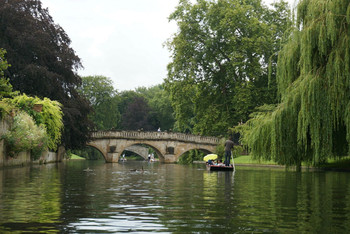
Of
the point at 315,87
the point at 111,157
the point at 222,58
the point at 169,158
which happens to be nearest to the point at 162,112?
the point at 169,158

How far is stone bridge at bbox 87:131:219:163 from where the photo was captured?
50263mm

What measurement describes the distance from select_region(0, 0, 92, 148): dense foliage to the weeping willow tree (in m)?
17.7

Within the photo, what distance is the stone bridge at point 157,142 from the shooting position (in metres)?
50.3

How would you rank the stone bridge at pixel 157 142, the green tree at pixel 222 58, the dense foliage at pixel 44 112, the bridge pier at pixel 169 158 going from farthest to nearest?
1. the bridge pier at pixel 169 158
2. the stone bridge at pixel 157 142
3. the green tree at pixel 222 58
4. the dense foliage at pixel 44 112

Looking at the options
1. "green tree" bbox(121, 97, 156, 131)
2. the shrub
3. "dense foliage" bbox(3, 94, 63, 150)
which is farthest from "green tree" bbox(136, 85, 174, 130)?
the shrub

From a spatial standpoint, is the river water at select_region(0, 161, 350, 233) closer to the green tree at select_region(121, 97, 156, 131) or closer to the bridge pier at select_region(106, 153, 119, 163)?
the bridge pier at select_region(106, 153, 119, 163)

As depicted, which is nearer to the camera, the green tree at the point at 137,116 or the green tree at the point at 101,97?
the green tree at the point at 101,97

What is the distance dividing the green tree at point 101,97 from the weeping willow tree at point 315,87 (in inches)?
2366

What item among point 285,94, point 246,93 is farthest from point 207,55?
point 285,94

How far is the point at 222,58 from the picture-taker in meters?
44.8

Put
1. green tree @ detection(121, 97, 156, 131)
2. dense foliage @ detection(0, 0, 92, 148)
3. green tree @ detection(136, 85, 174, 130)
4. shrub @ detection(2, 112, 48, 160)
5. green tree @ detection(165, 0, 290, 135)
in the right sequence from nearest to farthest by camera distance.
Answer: shrub @ detection(2, 112, 48, 160) < dense foliage @ detection(0, 0, 92, 148) < green tree @ detection(165, 0, 290, 135) < green tree @ detection(136, 85, 174, 130) < green tree @ detection(121, 97, 156, 131)

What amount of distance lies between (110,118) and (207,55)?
39.2m

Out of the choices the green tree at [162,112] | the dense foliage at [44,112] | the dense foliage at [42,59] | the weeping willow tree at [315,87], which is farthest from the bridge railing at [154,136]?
the green tree at [162,112]

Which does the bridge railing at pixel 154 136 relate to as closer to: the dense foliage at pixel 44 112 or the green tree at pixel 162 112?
the dense foliage at pixel 44 112
